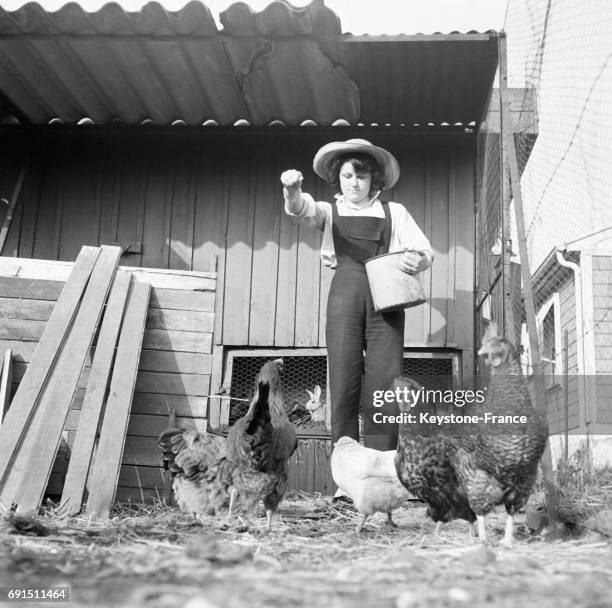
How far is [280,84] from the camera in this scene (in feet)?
17.6

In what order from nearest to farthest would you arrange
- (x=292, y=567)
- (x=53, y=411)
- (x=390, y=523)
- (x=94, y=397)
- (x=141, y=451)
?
(x=292, y=567) < (x=390, y=523) < (x=53, y=411) < (x=94, y=397) < (x=141, y=451)

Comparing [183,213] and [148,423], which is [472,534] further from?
[183,213]

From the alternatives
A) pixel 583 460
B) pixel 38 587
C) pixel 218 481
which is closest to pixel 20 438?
pixel 218 481

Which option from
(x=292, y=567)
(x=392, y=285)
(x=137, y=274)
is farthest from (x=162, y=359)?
(x=292, y=567)

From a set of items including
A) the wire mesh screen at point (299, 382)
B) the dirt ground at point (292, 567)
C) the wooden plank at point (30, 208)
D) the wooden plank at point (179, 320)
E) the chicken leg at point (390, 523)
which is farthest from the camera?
the wire mesh screen at point (299, 382)

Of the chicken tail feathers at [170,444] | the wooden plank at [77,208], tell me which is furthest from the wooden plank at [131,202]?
the chicken tail feathers at [170,444]

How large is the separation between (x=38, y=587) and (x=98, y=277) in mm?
3251

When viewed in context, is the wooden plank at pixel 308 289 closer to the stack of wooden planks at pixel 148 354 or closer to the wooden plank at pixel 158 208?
the stack of wooden planks at pixel 148 354

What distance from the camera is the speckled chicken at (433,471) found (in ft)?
10.9

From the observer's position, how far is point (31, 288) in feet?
16.9

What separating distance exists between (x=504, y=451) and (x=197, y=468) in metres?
2.11

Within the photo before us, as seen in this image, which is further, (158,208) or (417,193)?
(158,208)

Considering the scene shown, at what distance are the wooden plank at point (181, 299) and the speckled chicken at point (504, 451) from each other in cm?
264

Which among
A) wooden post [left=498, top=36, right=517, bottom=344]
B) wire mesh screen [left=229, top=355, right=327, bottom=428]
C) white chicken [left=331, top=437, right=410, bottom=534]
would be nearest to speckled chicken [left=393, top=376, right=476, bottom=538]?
white chicken [left=331, top=437, right=410, bottom=534]
